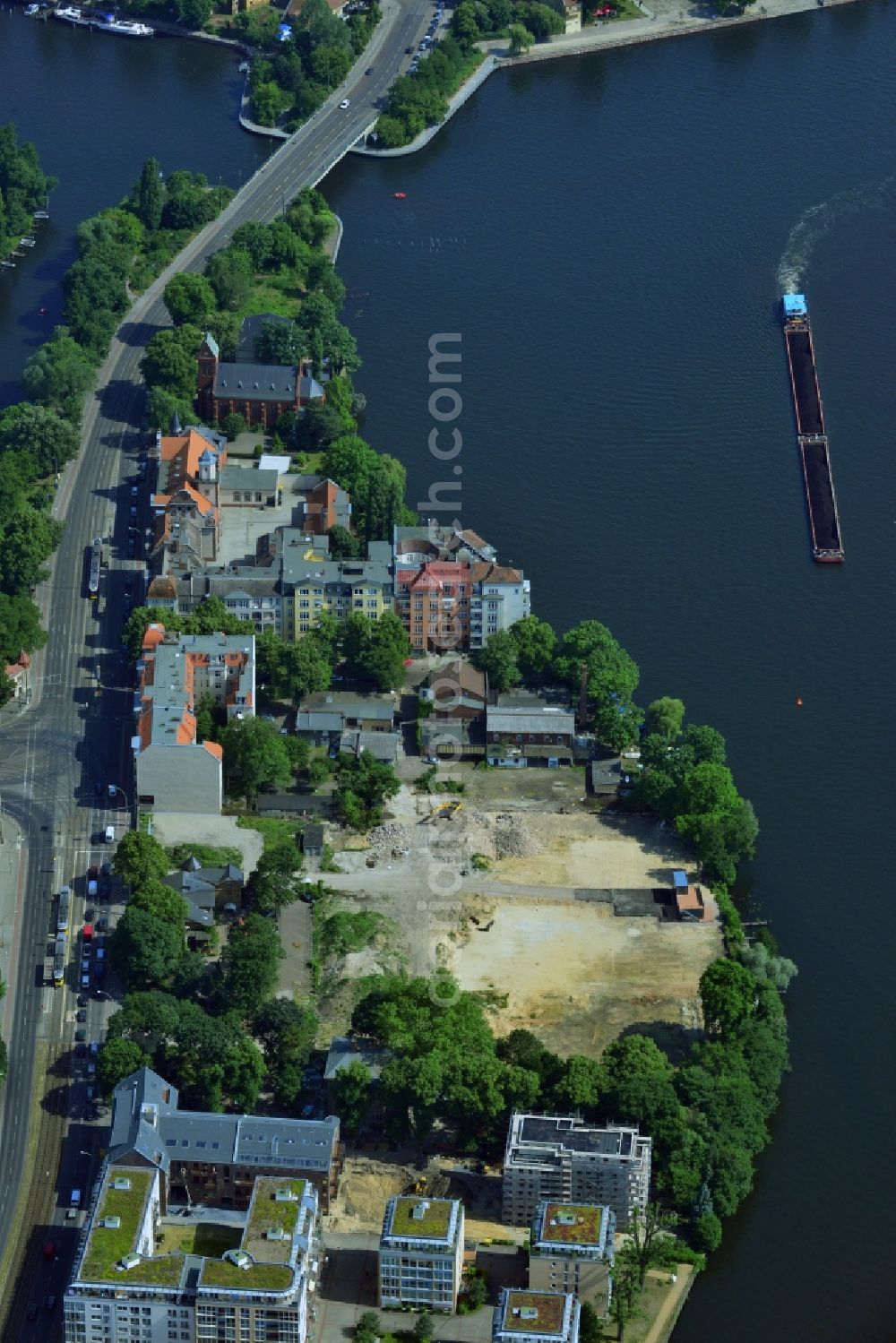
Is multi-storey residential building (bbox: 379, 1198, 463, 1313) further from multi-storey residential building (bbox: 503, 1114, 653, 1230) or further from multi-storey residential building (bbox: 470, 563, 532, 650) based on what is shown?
multi-storey residential building (bbox: 470, 563, 532, 650)

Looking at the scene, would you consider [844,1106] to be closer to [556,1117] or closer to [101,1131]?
[556,1117]

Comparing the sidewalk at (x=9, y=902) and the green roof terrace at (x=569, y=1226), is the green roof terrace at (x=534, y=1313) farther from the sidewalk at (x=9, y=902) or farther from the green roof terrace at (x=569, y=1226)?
the sidewalk at (x=9, y=902)

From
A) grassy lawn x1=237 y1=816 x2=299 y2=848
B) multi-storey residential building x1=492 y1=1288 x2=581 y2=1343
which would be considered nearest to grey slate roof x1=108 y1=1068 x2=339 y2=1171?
multi-storey residential building x1=492 y1=1288 x2=581 y2=1343

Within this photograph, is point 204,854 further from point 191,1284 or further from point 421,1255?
point 191,1284

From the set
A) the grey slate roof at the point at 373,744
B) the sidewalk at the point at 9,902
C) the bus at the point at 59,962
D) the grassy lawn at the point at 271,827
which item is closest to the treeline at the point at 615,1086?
the grassy lawn at the point at 271,827

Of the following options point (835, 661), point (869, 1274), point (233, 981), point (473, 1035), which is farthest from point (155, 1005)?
point (835, 661)
